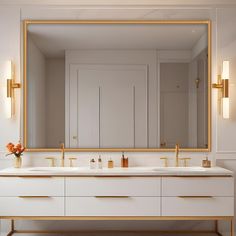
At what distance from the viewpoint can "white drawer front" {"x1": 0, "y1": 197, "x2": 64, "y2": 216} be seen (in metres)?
3.22

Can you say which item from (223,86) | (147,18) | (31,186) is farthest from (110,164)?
(147,18)

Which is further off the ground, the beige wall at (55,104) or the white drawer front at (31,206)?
the beige wall at (55,104)

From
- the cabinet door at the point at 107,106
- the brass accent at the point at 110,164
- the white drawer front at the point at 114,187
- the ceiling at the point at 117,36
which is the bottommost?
the white drawer front at the point at 114,187

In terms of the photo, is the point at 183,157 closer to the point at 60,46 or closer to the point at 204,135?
the point at 204,135

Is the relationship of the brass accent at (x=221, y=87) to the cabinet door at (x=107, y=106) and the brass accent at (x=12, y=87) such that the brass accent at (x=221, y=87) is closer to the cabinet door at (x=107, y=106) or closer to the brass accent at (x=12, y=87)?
the cabinet door at (x=107, y=106)

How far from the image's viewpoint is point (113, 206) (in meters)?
3.22

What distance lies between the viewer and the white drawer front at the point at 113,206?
322cm

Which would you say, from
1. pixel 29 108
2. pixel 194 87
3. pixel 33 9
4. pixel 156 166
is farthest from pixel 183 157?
pixel 33 9

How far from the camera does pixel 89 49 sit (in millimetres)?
3754

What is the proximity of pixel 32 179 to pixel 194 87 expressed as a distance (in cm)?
171

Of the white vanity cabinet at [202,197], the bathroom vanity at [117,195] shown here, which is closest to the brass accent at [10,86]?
the bathroom vanity at [117,195]

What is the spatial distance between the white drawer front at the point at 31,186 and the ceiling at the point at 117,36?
1278mm

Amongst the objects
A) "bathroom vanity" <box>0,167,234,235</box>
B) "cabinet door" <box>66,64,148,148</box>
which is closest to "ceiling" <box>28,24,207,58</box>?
"cabinet door" <box>66,64,148,148</box>

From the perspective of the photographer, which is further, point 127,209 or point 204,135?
point 204,135
